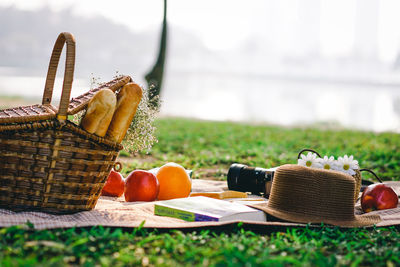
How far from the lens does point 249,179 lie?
4027 mm

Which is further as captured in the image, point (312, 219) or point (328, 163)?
point (328, 163)

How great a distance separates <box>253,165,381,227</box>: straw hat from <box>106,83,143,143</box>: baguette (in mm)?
1153

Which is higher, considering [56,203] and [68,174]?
[68,174]

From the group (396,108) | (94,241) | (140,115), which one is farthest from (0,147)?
(396,108)

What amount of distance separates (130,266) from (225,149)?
18.9ft

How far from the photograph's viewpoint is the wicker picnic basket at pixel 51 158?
2.82 meters

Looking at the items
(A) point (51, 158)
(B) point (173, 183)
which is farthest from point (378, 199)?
(A) point (51, 158)

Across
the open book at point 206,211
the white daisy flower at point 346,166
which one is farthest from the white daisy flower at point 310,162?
the open book at point 206,211

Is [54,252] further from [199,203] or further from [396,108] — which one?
[396,108]

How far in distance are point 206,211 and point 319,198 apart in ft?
2.64

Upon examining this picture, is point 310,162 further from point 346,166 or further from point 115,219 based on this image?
point 115,219

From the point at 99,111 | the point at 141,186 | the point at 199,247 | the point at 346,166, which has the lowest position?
the point at 199,247

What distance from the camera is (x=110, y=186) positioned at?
3.91m

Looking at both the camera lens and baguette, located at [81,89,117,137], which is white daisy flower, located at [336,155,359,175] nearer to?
the camera lens
